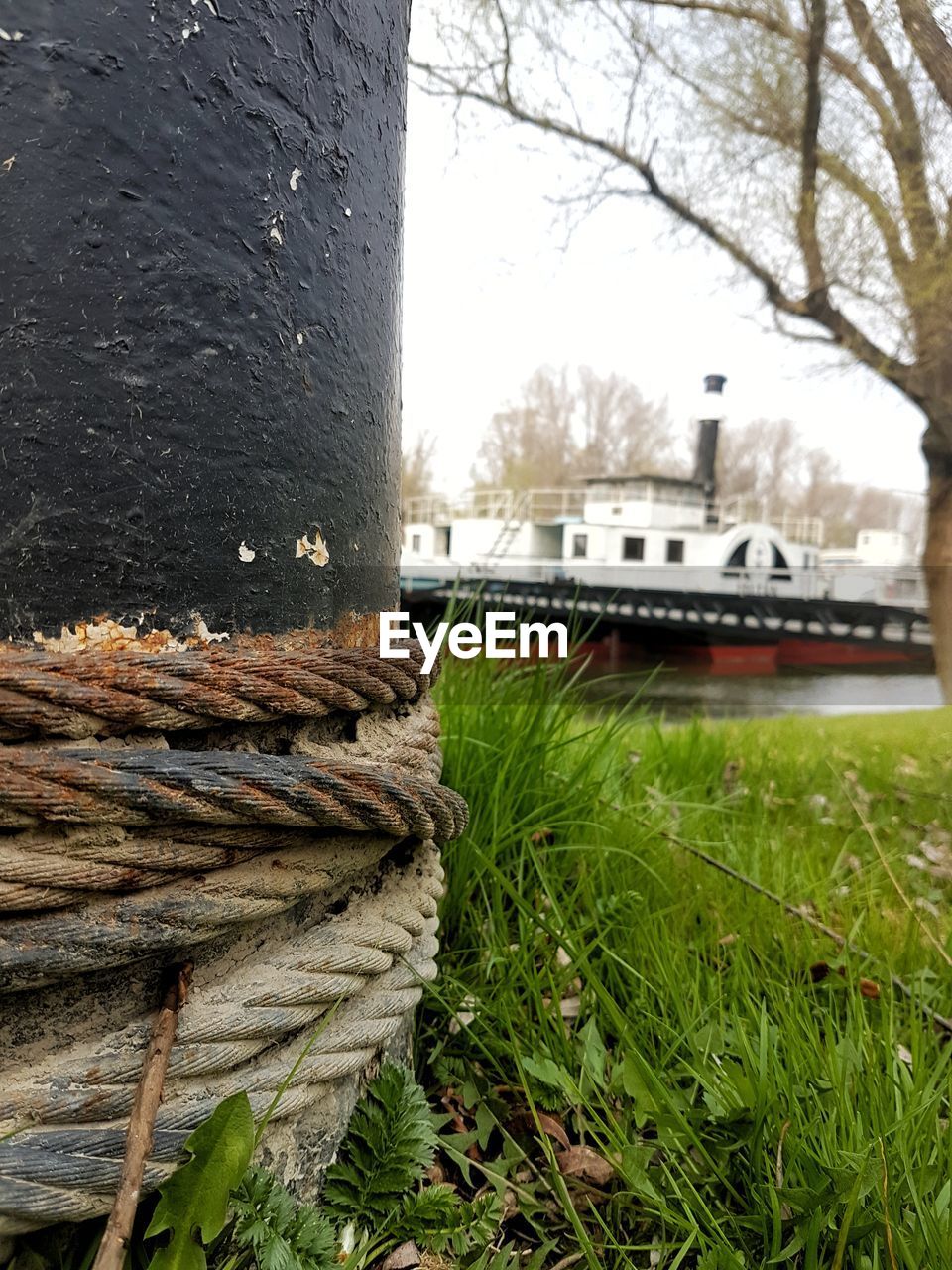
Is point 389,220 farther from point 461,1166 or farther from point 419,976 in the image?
point 461,1166

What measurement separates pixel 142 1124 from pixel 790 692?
12.4m

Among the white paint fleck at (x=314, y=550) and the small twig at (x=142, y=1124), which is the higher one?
the white paint fleck at (x=314, y=550)

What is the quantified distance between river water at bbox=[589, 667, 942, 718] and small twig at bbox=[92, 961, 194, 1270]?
525 cm

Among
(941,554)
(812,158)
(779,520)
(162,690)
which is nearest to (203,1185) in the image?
(162,690)

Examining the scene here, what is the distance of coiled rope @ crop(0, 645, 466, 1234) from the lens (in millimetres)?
646

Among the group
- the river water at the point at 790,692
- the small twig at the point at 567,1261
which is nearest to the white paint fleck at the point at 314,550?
the small twig at the point at 567,1261

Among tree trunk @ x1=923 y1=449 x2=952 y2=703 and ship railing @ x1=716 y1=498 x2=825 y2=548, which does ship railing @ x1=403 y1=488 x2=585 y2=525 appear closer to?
ship railing @ x1=716 y1=498 x2=825 y2=548

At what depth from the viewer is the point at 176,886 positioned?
698 millimetres

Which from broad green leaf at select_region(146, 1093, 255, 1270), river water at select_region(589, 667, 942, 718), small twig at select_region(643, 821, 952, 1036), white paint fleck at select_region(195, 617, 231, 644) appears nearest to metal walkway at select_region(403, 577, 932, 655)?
river water at select_region(589, 667, 942, 718)

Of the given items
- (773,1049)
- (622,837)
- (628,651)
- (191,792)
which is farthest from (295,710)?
(628,651)

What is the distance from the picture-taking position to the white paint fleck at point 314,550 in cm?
83

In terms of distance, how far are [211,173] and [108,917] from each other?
0.66 meters

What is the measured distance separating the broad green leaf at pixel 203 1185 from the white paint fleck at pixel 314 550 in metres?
0.49

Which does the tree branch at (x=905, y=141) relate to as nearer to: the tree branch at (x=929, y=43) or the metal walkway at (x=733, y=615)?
the tree branch at (x=929, y=43)
